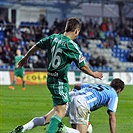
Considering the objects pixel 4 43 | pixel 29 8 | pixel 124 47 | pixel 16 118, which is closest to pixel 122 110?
pixel 16 118

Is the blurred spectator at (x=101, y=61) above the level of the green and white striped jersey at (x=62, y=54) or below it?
below

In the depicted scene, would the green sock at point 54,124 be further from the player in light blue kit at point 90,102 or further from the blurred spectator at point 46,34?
the blurred spectator at point 46,34

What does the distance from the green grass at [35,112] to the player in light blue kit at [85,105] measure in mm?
2752

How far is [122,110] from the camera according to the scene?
1878 centimetres

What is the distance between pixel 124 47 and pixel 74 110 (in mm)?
34420

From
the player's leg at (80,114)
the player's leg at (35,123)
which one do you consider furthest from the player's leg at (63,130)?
the player's leg at (35,123)

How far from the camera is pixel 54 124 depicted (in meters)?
9.30

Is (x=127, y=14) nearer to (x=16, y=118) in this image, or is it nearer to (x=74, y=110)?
(x=16, y=118)

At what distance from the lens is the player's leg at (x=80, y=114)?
9.91m

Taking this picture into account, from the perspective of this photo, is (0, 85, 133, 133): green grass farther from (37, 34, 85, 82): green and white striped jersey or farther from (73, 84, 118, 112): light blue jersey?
(37, 34, 85, 82): green and white striped jersey

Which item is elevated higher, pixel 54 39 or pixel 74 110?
pixel 54 39

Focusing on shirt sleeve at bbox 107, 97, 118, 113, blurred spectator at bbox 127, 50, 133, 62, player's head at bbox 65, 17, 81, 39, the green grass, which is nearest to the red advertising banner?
the green grass

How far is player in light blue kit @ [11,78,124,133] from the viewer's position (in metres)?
9.92

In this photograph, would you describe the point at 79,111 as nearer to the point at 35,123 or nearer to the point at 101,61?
the point at 35,123
